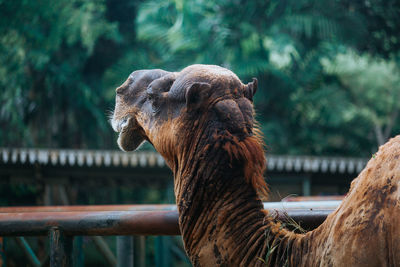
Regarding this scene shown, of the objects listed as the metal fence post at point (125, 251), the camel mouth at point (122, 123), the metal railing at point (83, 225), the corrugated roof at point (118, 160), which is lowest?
the corrugated roof at point (118, 160)

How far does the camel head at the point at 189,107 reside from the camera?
1.84m

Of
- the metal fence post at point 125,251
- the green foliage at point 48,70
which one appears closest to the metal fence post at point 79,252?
the metal fence post at point 125,251

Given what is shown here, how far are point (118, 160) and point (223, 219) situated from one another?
856 cm

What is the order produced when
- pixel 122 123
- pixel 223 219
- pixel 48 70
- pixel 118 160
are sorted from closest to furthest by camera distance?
pixel 223 219 < pixel 122 123 < pixel 118 160 < pixel 48 70

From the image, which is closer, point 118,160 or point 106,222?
point 106,222

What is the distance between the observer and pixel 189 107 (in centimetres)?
188

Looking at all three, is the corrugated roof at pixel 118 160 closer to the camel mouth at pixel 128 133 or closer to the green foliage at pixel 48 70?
the green foliage at pixel 48 70

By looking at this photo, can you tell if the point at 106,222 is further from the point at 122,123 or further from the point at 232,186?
the point at 232,186

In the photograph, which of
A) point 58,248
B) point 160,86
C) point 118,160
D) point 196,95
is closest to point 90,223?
point 58,248

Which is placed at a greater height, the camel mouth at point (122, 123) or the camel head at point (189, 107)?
the camel head at point (189, 107)

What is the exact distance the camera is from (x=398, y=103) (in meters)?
19.8

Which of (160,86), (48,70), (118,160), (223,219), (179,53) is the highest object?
(160,86)

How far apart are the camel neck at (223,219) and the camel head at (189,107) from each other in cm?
11

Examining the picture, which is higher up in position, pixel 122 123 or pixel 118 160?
pixel 122 123
